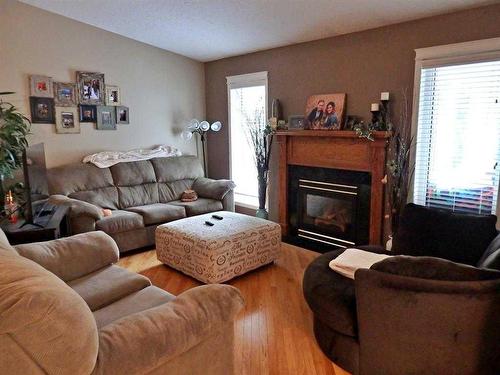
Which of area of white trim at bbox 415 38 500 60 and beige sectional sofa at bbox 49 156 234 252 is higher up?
area of white trim at bbox 415 38 500 60

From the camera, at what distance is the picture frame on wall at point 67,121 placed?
4316mm

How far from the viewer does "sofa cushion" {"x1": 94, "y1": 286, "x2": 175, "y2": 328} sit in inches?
72.4

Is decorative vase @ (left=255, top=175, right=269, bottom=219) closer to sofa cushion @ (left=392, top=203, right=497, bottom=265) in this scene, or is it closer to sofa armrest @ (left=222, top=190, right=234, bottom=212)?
sofa armrest @ (left=222, top=190, right=234, bottom=212)

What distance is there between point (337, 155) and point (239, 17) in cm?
176

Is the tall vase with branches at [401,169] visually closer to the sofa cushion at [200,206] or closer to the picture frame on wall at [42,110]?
the sofa cushion at [200,206]

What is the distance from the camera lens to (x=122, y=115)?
4.87m

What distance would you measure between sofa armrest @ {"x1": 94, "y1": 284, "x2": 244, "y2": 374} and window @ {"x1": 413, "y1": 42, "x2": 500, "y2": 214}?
2.54 metres

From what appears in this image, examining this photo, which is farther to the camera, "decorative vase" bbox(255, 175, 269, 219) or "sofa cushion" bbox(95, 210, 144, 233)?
"decorative vase" bbox(255, 175, 269, 219)

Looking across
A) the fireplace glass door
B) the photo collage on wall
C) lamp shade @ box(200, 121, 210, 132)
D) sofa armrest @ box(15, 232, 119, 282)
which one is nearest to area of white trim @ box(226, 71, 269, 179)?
lamp shade @ box(200, 121, 210, 132)

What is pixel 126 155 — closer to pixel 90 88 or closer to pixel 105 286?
pixel 90 88

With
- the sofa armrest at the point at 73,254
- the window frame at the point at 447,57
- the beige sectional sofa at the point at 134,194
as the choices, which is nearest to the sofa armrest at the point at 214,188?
the beige sectional sofa at the point at 134,194

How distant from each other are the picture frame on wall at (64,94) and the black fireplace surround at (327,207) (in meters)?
2.78

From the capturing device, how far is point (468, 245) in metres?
2.53

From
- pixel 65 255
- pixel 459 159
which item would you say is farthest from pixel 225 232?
pixel 459 159
